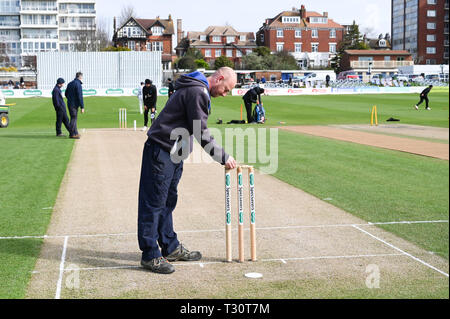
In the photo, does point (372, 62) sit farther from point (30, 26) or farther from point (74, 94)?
point (74, 94)

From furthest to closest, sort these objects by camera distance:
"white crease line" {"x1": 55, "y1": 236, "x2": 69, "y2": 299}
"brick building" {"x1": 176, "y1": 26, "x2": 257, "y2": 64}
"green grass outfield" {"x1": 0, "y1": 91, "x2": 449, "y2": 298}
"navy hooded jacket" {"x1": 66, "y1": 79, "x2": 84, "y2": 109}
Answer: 1. "brick building" {"x1": 176, "y1": 26, "x2": 257, "y2": 64}
2. "navy hooded jacket" {"x1": 66, "y1": 79, "x2": 84, "y2": 109}
3. "green grass outfield" {"x1": 0, "y1": 91, "x2": 449, "y2": 298}
4. "white crease line" {"x1": 55, "y1": 236, "x2": 69, "y2": 299}

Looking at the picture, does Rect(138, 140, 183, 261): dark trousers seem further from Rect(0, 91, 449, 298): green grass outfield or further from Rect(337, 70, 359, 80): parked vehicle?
Rect(337, 70, 359, 80): parked vehicle

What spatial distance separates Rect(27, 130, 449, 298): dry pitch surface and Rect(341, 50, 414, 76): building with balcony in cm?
9819

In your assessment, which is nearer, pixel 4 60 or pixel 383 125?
pixel 383 125

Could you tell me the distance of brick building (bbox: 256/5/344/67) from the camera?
8793 centimetres

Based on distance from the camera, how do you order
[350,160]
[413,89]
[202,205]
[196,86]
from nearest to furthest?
[196,86] < [202,205] < [350,160] < [413,89]

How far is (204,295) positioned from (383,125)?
875 inches

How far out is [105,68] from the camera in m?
77.6

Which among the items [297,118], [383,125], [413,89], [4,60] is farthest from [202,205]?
[4,60]

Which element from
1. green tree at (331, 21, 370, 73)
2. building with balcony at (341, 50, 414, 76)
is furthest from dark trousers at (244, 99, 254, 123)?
green tree at (331, 21, 370, 73)

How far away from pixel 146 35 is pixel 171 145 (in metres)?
117

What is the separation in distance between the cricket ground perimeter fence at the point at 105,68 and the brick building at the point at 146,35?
112 feet
